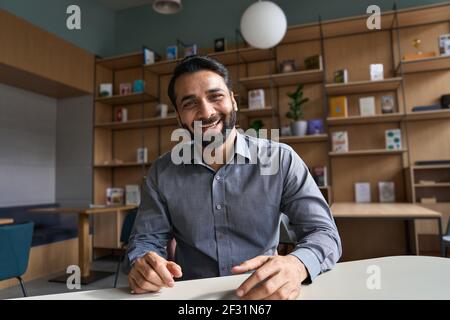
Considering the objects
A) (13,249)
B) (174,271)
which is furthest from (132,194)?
(174,271)

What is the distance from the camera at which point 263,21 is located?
273 centimetres

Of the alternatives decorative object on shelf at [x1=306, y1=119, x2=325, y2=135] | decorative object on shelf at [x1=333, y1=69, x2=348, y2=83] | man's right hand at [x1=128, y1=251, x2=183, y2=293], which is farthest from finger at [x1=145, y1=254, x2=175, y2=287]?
decorative object on shelf at [x1=333, y1=69, x2=348, y2=83]

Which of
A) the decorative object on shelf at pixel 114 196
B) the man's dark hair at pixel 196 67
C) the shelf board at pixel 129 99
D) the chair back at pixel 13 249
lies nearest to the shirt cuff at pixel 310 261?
the man's dark hair at pixel 196 67

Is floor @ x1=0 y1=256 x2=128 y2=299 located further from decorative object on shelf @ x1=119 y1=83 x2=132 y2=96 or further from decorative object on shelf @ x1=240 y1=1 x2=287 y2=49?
decorative object on shelf @ x1=119 y1=83 x2=132 y2=96

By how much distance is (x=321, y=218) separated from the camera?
946mm

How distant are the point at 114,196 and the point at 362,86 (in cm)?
366

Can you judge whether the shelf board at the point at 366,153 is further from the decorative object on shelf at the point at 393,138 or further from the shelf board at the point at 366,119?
the shelf board at the point at 366,119

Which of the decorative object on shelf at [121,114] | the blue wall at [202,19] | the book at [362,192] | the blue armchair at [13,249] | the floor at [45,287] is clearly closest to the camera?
the blue armchair at [13,249]

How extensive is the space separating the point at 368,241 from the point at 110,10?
5.07 meters

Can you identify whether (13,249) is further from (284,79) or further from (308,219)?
(284,79)

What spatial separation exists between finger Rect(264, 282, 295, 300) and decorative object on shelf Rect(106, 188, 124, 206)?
4.55 m

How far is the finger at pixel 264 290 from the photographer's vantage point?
600 millimetres

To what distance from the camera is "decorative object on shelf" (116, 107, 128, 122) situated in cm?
493

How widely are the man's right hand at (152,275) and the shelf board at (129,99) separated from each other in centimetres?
418
